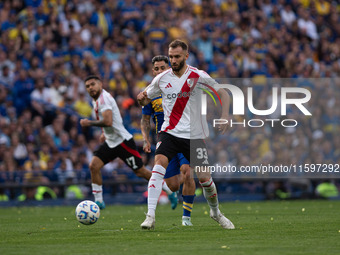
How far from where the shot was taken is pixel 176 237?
29.7ft

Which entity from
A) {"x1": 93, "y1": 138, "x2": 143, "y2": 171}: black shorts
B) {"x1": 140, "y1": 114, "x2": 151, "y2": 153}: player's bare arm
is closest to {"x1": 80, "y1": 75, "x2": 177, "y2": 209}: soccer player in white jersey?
{"x1": 93, "y1": 138, "x2": 143, "y2": 171}: black shorts

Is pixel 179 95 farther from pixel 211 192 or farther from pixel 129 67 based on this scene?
pixel 129 67

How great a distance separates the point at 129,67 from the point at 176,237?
46.4ft

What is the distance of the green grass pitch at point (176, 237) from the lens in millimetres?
7652

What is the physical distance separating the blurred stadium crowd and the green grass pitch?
6.99 m

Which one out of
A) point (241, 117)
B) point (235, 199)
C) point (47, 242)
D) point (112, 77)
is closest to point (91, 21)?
point (112, 77)

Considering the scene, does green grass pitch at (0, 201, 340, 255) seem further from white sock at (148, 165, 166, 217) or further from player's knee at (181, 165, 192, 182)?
player's knee at (181, 165, 192, 182)

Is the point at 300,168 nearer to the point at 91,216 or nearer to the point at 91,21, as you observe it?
the point at 91,21

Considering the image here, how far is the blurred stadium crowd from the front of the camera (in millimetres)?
19938

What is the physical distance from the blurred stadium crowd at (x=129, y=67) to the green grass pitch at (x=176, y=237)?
6.99 m

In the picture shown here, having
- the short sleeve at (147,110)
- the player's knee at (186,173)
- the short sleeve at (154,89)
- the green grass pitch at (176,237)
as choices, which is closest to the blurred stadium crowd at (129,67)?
the green grass pitch at (176,237)

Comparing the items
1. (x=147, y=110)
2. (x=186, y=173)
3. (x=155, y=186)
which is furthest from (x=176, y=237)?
(x=147, y=110)

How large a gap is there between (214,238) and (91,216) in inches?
105

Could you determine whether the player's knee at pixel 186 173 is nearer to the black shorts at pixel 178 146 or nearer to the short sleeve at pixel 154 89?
the black shorts at pixel 178 146
